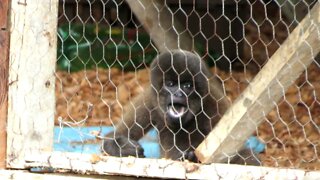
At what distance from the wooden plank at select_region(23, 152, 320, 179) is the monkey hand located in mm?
539

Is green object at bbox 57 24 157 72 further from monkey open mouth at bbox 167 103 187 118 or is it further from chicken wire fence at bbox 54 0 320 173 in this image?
monkey open mouth at bbox 167 103 187 118

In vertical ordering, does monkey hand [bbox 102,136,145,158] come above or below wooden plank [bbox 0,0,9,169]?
below

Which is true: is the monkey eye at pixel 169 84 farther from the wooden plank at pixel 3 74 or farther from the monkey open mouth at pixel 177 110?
the wooden plank at pixel 3 74

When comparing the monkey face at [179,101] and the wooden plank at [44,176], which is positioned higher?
the monkey face at [179,101]

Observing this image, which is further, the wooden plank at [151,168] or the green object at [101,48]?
the green object at [101,48]

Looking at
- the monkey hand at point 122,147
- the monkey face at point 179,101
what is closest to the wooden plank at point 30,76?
the monkey hand at point 122,147

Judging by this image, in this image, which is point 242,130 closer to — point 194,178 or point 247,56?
point 194,178

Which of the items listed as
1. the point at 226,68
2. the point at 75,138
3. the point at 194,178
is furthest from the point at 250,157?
the point at 226,68

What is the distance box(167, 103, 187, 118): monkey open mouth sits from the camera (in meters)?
2.93

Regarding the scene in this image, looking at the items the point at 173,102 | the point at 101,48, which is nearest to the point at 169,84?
the point at 173,102

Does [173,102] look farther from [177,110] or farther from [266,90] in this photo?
[266,90]

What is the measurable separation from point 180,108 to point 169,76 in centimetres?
14

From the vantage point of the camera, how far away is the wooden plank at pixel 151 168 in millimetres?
2059

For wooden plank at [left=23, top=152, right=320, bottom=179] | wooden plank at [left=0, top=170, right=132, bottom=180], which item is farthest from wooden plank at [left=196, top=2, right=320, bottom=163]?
wooden plank at [left=0, top=170, right=132, bottom=180]
